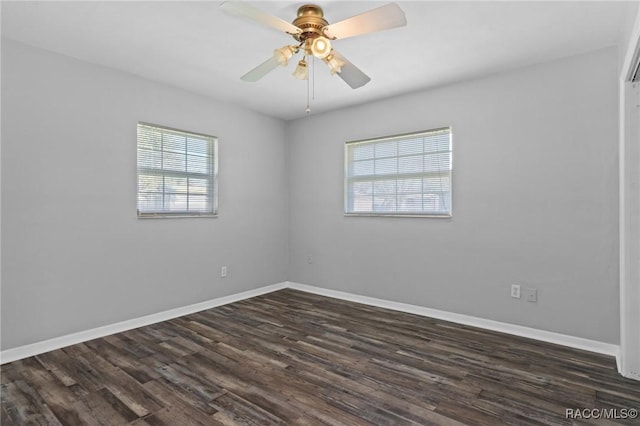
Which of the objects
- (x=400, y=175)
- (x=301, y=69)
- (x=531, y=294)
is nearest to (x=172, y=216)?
(x=301, y=69)

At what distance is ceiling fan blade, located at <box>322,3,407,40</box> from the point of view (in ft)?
5.87

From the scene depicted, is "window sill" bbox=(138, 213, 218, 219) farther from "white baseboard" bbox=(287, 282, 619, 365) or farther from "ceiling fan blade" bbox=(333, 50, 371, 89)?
"ceiling fan blade" bbox=(333, 50, 371, 89)

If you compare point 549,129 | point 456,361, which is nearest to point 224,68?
point 549,129

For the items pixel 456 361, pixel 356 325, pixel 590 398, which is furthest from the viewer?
pixel 356 325

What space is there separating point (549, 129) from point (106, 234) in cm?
406

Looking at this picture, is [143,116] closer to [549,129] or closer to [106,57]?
[106,57]

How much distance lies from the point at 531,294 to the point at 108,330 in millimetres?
3840

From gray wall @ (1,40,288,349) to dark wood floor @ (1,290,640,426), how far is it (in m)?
0.39

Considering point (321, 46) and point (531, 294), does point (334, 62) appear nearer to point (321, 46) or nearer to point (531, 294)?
point (321, 46)

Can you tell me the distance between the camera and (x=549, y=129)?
2.96 meters

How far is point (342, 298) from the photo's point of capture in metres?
4.38

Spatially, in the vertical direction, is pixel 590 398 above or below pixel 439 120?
below

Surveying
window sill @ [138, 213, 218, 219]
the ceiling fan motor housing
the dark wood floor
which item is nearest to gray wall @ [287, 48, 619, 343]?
the dark wood floor

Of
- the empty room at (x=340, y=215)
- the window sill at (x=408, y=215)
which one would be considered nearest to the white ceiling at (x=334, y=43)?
the empty room at (x=340, y=215)
